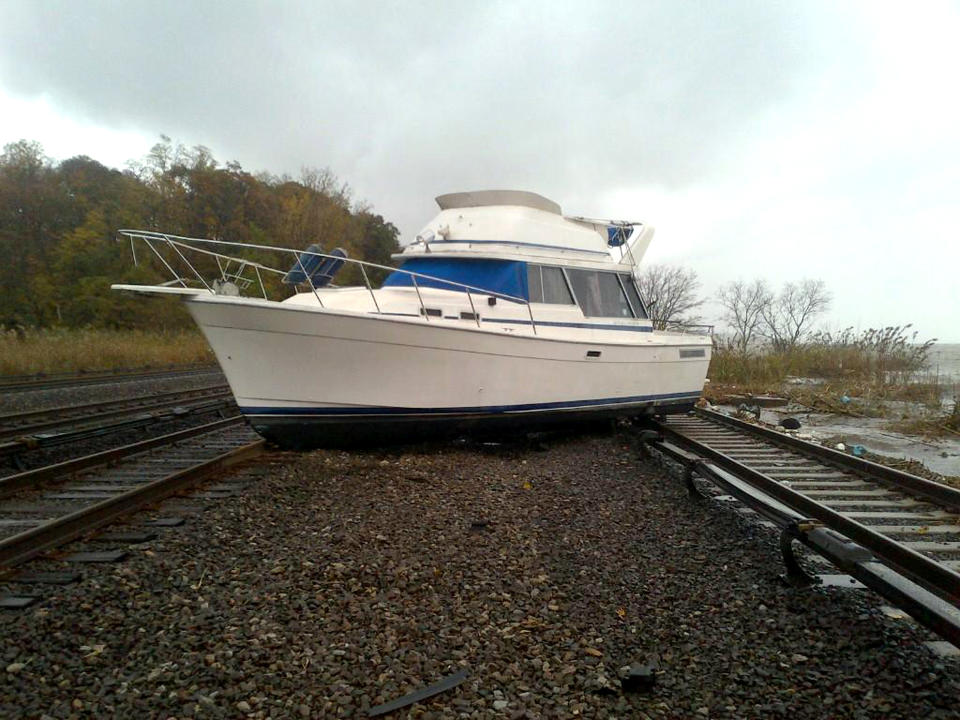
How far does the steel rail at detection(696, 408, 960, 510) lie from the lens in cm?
441

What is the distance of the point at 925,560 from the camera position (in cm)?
277

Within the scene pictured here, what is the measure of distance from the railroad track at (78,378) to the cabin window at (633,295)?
1266 centimetres

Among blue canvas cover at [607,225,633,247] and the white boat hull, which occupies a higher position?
blue canvas cover at [607,225,633,247]

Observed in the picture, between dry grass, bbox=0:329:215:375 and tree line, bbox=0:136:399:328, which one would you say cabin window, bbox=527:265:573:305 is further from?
tree line, bbox=0:136:399:328

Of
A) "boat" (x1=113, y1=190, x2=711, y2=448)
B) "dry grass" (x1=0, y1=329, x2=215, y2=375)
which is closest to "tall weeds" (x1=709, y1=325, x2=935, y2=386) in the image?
"boat" (x1=113, y1=190, x2=711, y2=448)

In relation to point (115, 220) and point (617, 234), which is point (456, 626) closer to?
point (617, 234)

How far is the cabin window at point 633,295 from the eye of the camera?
8.34m

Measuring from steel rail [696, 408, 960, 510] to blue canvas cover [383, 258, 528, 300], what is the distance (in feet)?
12.5

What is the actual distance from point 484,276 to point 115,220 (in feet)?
92.6

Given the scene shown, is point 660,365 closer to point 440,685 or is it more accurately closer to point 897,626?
point 897,626

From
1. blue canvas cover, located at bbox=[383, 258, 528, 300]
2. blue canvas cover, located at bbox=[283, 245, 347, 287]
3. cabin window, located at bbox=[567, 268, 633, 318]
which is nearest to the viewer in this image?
blue canvas cover, located at bbox=[283, 245, 347, 287]

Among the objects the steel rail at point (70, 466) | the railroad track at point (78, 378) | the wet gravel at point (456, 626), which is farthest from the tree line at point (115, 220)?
the wet gravel at point (456, 626)

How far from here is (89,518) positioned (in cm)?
370

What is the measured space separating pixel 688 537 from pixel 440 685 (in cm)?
234
